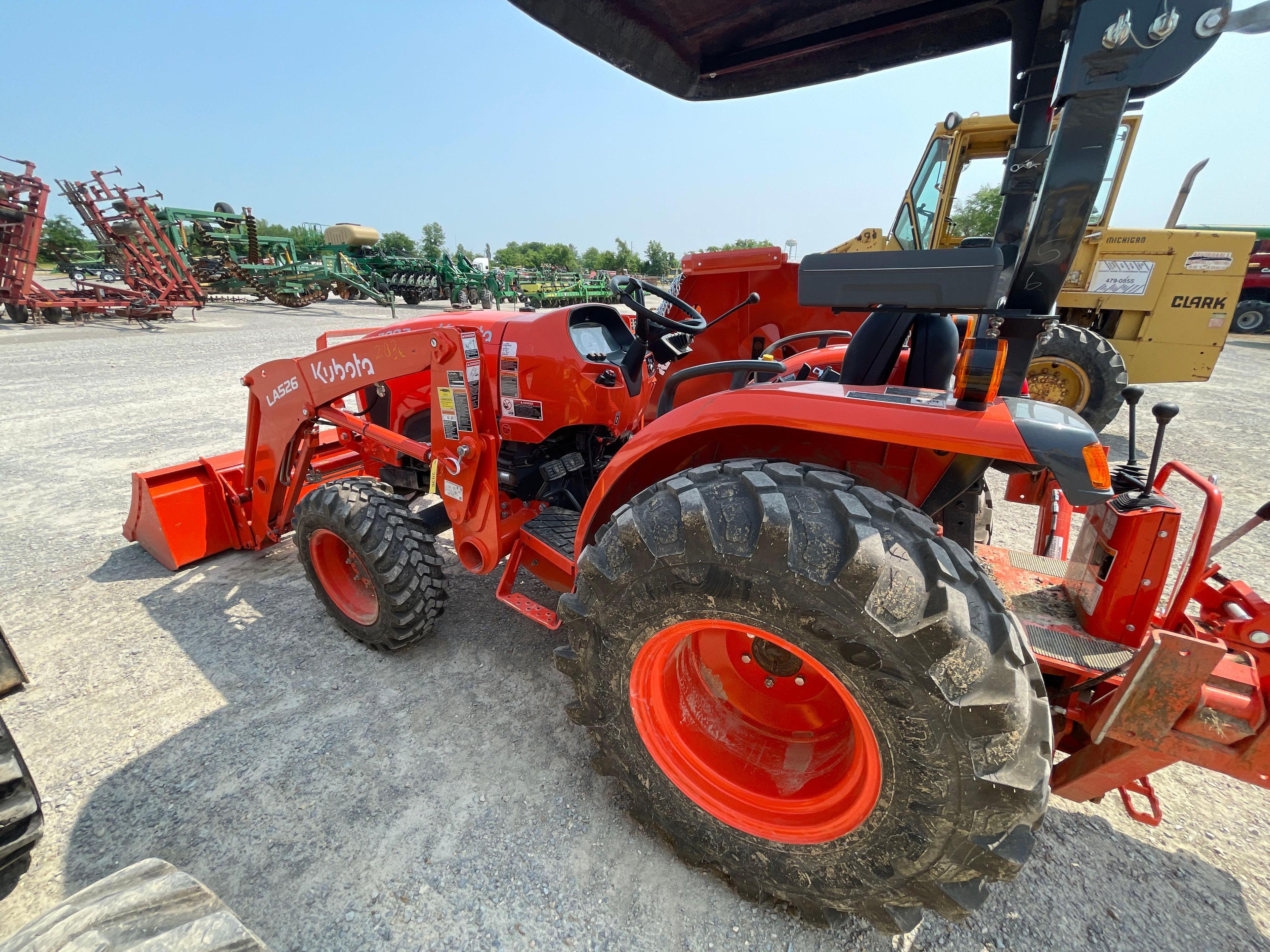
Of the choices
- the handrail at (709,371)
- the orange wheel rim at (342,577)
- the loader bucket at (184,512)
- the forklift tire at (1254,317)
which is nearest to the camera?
the handrail at (709,371)

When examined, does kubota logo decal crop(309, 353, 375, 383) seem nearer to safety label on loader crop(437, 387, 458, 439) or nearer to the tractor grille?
safety label on loader crop(437, 387, 458, 439)

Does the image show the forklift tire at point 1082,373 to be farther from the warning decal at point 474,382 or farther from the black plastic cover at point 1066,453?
the warning decal at point 474,382

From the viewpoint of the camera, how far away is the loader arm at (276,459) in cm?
252

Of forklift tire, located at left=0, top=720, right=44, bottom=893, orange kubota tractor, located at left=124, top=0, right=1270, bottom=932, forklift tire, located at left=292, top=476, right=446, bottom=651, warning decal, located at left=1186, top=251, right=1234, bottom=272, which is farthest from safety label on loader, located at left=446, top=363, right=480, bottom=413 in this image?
warning decal, located at left=1186, top=251, right=1234, bottom=272

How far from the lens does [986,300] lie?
1.09 m

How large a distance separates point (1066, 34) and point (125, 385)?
35.8 ft

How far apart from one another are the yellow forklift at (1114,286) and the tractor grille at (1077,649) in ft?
14.6

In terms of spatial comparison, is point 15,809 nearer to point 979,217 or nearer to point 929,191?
point 929,191

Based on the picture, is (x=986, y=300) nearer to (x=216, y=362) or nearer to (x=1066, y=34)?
(x=1066, y=34)

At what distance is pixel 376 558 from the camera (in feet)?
7.72

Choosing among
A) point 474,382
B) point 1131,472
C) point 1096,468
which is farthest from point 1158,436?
point 474,382

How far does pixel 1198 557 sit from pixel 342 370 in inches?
121

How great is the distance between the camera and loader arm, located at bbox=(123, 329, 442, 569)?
252 cm

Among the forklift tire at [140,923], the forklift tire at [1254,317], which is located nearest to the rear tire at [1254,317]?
the forklift tire at [1254,317]
